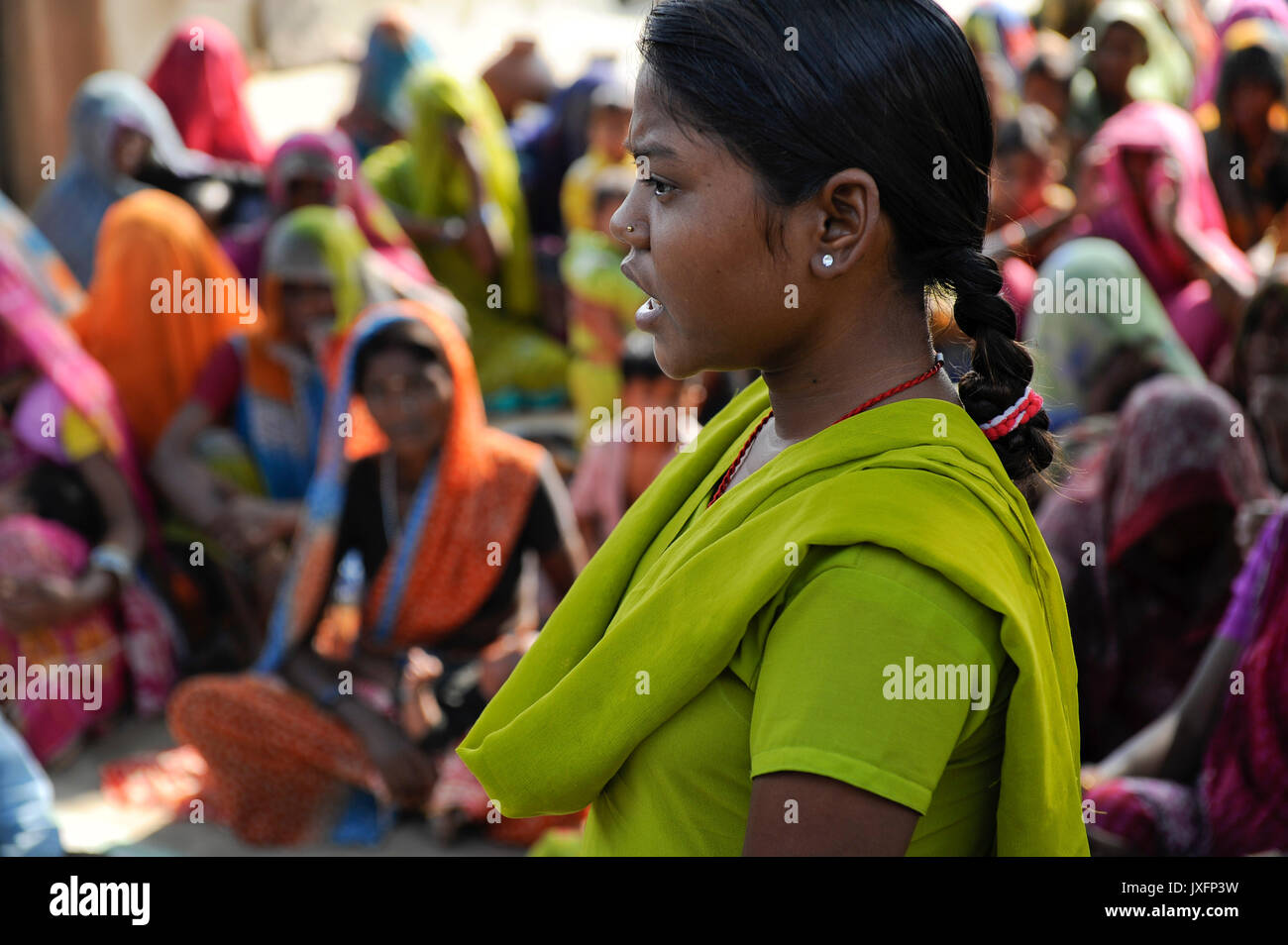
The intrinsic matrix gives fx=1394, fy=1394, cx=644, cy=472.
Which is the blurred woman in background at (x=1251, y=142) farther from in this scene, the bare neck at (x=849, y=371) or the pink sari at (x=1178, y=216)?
the bare neck at (x=849, y=371)

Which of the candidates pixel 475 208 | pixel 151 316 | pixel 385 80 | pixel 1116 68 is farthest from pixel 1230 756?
pixel 385 80

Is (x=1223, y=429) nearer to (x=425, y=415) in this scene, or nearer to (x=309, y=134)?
(x=425, y=415)

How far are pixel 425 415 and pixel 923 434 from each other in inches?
111

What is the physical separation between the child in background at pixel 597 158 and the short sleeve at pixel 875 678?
5150mm

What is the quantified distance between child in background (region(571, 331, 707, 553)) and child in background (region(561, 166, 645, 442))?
0.87 m

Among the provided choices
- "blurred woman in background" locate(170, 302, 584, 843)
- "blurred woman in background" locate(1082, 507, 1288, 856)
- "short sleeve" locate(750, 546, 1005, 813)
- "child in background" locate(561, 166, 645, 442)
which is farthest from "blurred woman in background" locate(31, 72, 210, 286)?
"short sleeve" locate(750, 546, 1005, 813)

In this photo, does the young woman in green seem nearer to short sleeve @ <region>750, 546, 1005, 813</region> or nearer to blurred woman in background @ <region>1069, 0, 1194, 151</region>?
short sleeve @ <region>750, 546, 1005, 813</region>

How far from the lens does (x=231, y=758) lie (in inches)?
144

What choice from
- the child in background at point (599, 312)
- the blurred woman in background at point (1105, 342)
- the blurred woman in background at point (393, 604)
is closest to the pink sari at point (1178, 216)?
the blurred woman in background at point (1105, 342)

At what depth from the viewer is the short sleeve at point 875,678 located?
0.87m

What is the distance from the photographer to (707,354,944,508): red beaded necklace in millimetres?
1051

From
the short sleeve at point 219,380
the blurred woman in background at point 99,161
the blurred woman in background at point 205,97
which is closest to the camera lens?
the short sleeve at point 219,380
